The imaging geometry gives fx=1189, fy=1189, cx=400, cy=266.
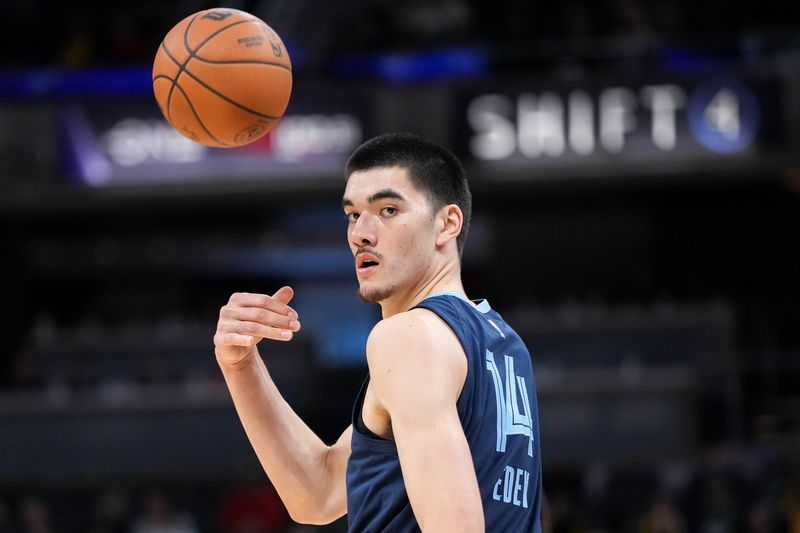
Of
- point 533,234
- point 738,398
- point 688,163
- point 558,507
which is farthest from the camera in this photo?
point 533,234

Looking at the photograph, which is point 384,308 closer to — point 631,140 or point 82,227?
point 631,140

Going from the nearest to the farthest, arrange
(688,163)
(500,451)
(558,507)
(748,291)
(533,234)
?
(500,451) → (558,507) → (688,163) → (748,291) → (533,234)

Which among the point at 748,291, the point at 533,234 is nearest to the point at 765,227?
the point at 748,291

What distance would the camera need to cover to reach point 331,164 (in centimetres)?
1470

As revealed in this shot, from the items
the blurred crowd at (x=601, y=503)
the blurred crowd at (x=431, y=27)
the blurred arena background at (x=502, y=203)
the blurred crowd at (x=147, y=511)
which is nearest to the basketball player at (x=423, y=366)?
the blurred arena background at (x=502, y=203)

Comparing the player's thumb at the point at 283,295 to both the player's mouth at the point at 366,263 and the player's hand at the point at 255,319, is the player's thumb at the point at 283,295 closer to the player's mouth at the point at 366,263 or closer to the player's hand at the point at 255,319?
the player's hand at the point at 255,319

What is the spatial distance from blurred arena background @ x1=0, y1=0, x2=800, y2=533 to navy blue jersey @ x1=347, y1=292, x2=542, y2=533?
7.55 metres

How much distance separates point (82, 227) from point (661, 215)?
9806 mm

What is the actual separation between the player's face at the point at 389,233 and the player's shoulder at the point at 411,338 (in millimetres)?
264

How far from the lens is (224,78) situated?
3.61 metres

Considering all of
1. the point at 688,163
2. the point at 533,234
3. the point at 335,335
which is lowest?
the point at 335,335

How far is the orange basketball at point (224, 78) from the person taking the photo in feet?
11.8

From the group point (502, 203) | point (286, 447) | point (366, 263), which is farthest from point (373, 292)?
point (502, 203)

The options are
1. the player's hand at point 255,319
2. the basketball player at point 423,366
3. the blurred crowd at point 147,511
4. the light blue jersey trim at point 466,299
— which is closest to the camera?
the basketball player at point 423,366
